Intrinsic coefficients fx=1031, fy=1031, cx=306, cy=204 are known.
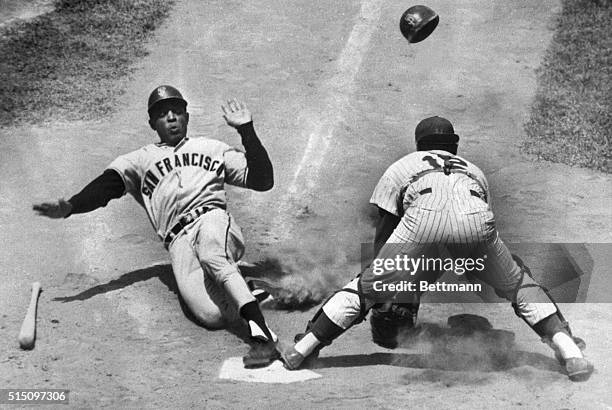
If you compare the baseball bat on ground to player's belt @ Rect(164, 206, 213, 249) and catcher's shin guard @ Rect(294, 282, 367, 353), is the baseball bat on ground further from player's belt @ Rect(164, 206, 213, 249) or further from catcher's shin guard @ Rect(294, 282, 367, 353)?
catcher's shin guard @ Rect(294, 282, 367, 353)

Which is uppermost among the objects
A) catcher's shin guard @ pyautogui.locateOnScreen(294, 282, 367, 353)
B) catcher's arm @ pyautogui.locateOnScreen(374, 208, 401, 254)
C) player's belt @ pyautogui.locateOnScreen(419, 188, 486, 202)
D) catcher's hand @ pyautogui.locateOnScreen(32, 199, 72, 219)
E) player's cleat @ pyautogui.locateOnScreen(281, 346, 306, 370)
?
player's belt @ pyautogui.locateOnScreen(419, 188, 486, 202)

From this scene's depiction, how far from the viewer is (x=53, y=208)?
7.89 metres

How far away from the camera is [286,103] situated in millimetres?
12445

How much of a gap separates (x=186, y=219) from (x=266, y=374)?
5.57 feet

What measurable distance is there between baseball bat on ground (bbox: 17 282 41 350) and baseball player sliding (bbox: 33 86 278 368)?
2.26ft

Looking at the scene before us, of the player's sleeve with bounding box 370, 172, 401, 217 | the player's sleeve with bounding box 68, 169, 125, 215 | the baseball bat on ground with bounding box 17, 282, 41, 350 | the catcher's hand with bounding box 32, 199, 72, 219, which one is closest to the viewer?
the baseball bat on ground with bounding box 17, 282, 41, 350

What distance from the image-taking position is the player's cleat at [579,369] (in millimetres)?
6781

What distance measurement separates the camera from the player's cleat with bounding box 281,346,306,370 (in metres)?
7.15

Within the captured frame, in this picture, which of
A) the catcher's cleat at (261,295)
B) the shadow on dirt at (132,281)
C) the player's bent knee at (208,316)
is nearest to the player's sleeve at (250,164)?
the catcher's cleat at (261,295)

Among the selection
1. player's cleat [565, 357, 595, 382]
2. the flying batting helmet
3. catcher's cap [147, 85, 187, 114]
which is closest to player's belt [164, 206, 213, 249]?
catcher's cap [147, 85, 187, 114]

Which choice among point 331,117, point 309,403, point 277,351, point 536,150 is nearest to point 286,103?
point 331,117

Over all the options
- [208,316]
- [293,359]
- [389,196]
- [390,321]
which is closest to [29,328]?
[208,316]

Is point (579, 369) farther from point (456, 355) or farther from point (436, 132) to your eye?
point (436, 132)

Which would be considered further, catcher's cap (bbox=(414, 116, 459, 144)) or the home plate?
catcher's cap (bbox=(414, 116, 459, 144))
